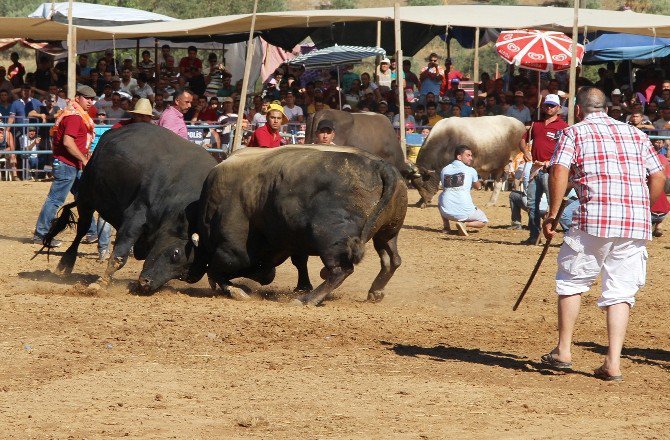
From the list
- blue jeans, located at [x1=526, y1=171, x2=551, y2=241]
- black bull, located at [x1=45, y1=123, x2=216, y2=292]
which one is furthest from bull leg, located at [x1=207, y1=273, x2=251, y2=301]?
blue jeans, located at [x1=526, y1=171, x2=551, y2=241]

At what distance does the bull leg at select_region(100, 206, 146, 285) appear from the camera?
34.7 ft

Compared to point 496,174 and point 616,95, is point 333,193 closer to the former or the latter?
point 496,174

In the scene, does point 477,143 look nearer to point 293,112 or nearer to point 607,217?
point 293,112

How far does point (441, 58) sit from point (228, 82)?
69.7ft

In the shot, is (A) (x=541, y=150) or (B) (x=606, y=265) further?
(A) (x=541, y=150)

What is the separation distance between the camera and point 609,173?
713cm

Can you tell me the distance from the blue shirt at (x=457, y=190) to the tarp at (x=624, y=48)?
802 centimetres

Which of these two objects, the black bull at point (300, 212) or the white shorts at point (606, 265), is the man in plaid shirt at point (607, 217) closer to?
the white shorts at point (606, 265)

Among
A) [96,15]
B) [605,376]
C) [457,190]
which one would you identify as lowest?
[605,376]

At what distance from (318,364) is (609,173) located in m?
2.15

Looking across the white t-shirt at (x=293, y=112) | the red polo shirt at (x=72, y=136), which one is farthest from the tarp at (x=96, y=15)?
the red polo shirt at (x=72, y=136)

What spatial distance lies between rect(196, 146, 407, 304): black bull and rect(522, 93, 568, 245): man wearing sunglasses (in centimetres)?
396

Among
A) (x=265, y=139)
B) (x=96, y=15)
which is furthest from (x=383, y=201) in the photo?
(x=96, y=15)

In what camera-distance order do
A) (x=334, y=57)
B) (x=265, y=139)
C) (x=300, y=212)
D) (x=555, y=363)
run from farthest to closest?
(x=334, y=57) < (x=265, y=139) < (x=300, y=212) < (x=555, y=363)
